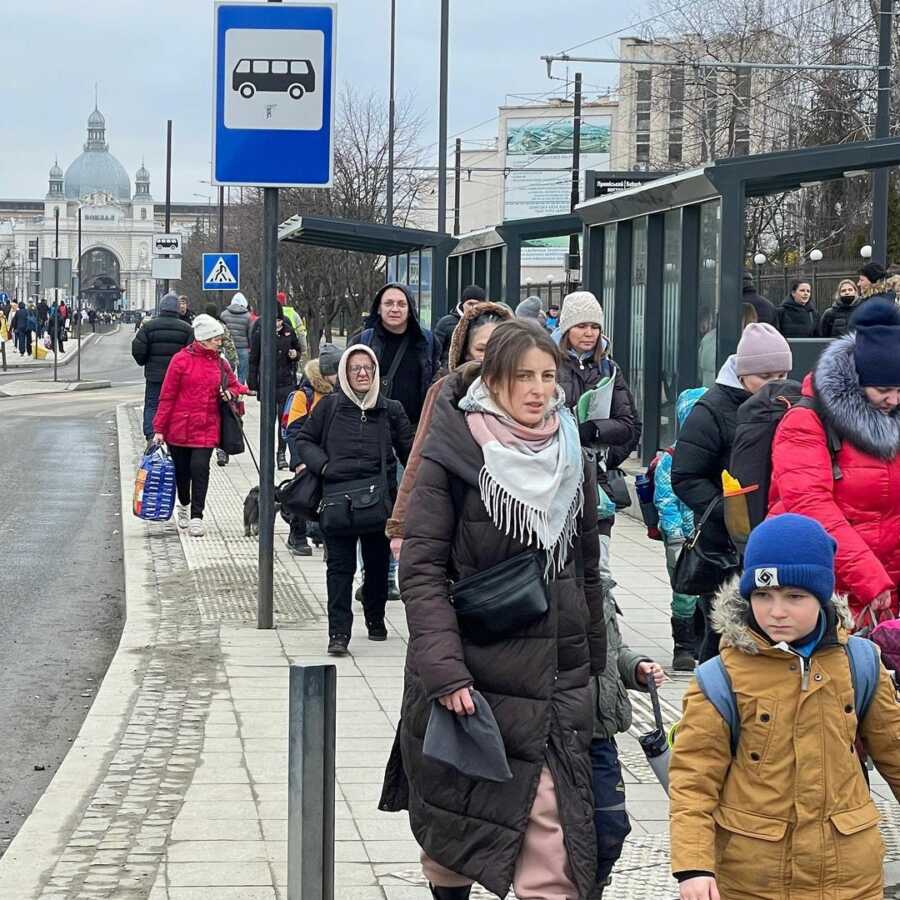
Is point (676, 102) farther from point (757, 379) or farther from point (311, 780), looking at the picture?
point (311, 780)

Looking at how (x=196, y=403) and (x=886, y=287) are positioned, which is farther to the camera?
(x=196, y=403)

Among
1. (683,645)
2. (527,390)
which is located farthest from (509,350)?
(683,645)

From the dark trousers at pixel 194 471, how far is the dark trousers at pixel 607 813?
397 inches

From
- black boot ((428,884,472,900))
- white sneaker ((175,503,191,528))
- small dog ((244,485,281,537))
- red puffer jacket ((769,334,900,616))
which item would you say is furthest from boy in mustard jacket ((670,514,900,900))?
white sneaker ((175,503,191,528))

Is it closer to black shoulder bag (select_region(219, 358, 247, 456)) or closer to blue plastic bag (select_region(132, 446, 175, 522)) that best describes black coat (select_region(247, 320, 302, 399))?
black shoulder bag (select_region(219, 358, 247, 456))

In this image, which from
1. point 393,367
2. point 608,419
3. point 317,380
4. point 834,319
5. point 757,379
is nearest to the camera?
point 757,379

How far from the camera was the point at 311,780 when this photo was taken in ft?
13.1

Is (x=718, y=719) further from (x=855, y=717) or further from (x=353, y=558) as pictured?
(x=353, y=558)

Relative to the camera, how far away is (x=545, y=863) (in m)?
4.35

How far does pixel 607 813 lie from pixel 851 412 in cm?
160

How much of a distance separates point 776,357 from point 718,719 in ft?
11.2

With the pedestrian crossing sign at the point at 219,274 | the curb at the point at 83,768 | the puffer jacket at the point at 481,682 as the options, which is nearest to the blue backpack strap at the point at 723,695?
the puffer jacket at the point at 481,682

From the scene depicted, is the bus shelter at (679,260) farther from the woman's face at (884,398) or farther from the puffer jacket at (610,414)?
the woman's face at (884,398)

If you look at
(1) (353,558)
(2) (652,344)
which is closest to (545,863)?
(1) (353,558)
